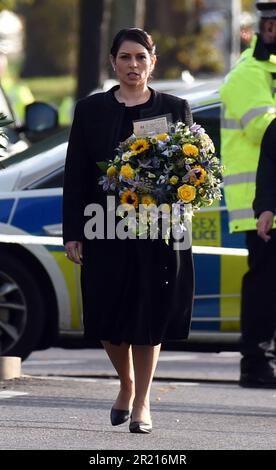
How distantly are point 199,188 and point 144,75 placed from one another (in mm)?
571

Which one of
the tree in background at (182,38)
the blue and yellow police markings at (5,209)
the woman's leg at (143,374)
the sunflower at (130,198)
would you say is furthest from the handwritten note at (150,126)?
the tree in background at (182,38)

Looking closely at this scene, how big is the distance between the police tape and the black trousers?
494 mm

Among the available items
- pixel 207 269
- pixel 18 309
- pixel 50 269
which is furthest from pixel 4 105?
pixel 207 269

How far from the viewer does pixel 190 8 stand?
41938mm

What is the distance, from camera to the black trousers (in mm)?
8867

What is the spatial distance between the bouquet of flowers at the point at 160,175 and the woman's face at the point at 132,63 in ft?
0.94

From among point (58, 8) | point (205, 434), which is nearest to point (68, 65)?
point (58, 8)

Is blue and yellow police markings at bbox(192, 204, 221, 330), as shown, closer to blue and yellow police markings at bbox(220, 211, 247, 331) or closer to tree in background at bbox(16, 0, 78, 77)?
blue and yellow police markings at bbox(220, 211, 247, 331)

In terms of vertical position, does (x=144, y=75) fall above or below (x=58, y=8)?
above

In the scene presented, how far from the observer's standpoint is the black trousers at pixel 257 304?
8.87 meters

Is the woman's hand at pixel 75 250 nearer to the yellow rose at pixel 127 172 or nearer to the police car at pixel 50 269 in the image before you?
the yellow rose at pixel 127 172

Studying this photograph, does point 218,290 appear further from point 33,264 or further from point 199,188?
point 199,188

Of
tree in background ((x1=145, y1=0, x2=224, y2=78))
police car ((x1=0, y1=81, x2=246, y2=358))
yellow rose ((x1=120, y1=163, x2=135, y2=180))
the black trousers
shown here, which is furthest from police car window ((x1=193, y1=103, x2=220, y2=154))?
tree in background ((x1=145, y1=0, x2=224, y2=78))

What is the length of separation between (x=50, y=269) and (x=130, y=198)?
104 inches
